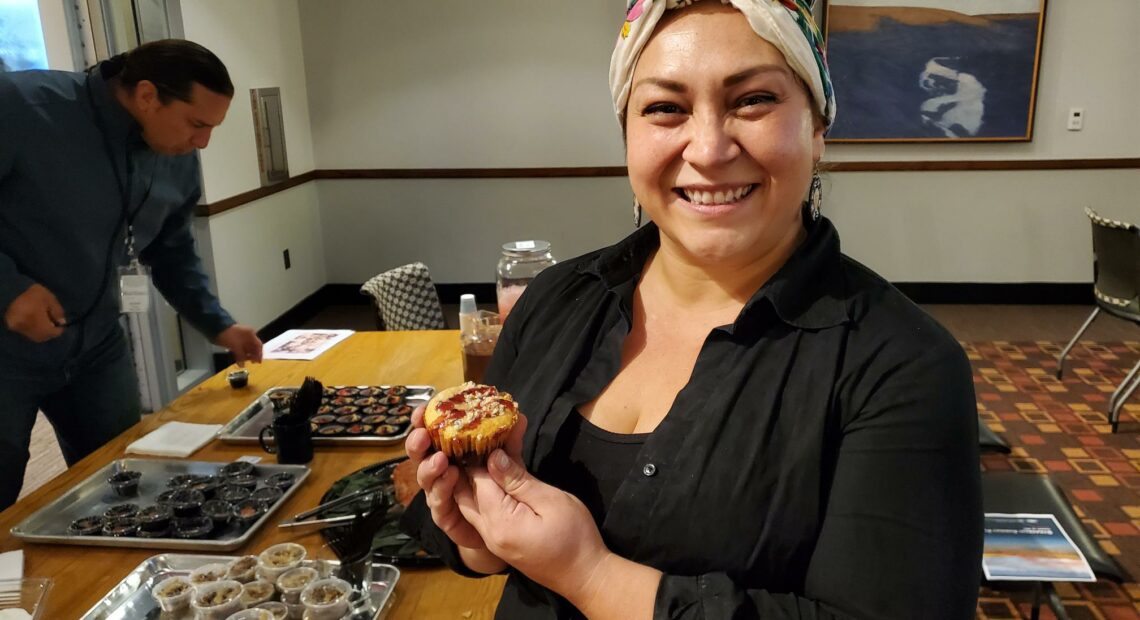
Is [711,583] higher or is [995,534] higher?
[711,583]

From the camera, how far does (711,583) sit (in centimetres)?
89

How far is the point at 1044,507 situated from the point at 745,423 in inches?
72.7

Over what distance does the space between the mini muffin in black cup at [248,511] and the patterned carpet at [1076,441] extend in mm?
2152

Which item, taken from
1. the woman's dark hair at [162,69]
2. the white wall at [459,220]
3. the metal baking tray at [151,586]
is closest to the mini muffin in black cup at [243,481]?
the metal baking tray at [151,586]

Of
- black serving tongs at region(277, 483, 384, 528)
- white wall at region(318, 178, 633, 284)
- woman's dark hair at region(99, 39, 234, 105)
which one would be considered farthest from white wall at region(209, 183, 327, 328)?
black serving tongs at region(277, 483, 384, 528)

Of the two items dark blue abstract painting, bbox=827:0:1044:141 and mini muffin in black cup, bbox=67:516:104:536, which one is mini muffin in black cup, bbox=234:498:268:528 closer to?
mini muffin in black cup, bbox=67:516:104:536

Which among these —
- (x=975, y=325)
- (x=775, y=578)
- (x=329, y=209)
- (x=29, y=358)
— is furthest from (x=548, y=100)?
(x=775, y=578)

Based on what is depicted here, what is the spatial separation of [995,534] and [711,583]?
62.1 inches

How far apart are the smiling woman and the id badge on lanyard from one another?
168cm

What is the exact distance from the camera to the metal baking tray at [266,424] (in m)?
1.97

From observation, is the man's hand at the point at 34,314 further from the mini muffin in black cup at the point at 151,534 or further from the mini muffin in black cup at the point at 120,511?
the mini muffin in black cup at the point at 151,534

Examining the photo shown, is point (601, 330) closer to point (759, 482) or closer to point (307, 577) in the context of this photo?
point (759, 482)

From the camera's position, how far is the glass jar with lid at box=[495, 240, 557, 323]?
2203mm

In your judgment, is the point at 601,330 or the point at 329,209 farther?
the point at 329,209
